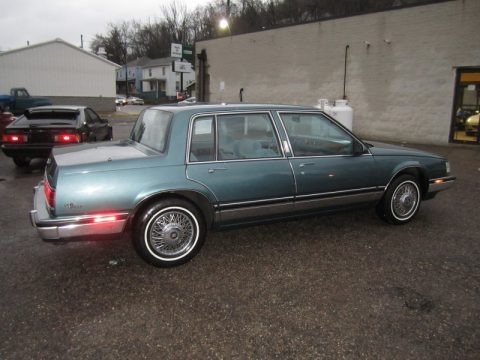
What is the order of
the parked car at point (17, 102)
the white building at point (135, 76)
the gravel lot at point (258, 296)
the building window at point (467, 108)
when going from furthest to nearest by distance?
1. the white building at point (135, 76)
2. the parked car at point (17, 102)
3. the building window at point (467, 108)
4. the gravel lot at point (258, 296)

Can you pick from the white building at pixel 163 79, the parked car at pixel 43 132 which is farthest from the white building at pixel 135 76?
the parked car at pixel 43 132

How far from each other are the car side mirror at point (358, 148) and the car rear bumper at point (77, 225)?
271cm

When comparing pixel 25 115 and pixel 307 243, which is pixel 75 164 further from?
pixel 25 115

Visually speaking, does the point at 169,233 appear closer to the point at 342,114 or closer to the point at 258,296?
the point at 258,296

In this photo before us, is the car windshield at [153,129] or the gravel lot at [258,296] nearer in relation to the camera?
the gravel lot at [258,296]

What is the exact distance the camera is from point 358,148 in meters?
4.51

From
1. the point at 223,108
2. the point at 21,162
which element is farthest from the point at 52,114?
the point at 223,108

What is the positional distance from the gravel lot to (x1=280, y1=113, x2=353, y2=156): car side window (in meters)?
1.01

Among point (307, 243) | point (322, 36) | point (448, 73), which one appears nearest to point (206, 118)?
point (307, 243)

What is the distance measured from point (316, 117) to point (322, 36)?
13.4 meters

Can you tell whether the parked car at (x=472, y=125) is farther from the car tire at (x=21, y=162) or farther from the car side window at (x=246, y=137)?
the car tire at (x=21, y=162)

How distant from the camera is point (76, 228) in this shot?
3246mm

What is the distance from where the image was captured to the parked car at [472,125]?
12697mm

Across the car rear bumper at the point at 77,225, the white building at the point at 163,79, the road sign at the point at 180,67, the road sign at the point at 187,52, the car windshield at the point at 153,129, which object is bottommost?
the car rear bumper at the point at 77,225
